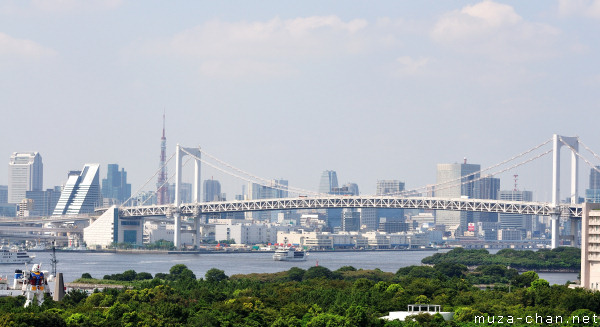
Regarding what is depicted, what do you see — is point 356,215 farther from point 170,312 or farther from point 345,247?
point 170,312

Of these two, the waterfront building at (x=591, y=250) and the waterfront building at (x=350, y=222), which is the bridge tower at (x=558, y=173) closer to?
the waterfront building at (x=591, y=250)

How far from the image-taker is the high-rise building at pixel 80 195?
170 metres

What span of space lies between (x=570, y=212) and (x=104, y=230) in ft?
147

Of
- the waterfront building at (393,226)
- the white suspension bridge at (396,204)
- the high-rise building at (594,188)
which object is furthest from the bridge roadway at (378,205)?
the high-rise building at (594,188)

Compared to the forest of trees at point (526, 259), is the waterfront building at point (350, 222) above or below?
above

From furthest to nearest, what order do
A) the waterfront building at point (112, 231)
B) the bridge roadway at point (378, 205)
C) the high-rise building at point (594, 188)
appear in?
the high-rise building at point (594, 188) < the waterfront building at point (112, 231) < the bridge roadway at point (378, 205)

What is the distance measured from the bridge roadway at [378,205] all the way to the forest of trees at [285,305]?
41193 millimetres

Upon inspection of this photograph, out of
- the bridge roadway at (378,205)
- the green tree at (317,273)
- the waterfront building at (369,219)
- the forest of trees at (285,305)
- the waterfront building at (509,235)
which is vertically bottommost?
the waterfront building at (509,235)

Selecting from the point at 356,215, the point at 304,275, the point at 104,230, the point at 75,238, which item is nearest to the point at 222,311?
the point at 304,275

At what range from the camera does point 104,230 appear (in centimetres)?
10906

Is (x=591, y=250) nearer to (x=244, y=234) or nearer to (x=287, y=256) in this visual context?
(x=287, y=256)

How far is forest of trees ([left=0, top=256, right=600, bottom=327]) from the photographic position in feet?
100

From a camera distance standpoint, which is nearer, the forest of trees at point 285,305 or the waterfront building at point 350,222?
the forest of trees at point 285,305

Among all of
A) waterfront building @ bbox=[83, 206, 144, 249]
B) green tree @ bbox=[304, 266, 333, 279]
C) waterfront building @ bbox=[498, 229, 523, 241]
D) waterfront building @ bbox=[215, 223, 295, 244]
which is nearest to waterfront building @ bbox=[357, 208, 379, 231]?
waterfront building @ bbox=[498, 229, 523, 241]
